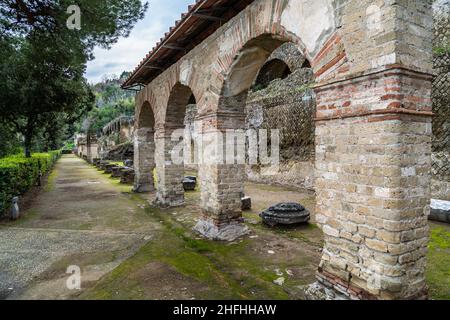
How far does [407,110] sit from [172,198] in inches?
284

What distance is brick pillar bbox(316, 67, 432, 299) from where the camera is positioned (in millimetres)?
2842

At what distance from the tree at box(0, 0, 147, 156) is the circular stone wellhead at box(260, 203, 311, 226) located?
6.92 m

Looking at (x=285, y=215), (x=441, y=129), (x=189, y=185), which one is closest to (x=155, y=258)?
(x=285, y=215)

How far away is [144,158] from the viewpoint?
11430mm

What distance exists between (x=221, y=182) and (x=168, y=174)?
A: 3360 mm

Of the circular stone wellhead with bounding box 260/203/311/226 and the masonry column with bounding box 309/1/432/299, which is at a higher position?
the masonry column with bounding box 309/1/432/299

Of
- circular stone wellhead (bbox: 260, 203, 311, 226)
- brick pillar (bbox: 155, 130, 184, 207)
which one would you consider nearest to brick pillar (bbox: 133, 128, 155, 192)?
brick pillar (bbox: 155, 130, 184, 207)

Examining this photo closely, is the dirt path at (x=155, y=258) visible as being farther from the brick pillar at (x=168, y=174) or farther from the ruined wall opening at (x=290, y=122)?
the ruined wall opening at (x=290, y=122)

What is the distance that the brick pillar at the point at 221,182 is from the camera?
6.00m

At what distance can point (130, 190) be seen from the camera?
485 inches

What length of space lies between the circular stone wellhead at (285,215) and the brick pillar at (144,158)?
619 centimetres

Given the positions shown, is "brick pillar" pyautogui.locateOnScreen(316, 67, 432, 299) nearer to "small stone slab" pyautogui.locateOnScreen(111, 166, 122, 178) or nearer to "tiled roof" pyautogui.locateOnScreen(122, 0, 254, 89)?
"tiled roof" pyautogui.locateOnScreen(122, 0, 254, 89)

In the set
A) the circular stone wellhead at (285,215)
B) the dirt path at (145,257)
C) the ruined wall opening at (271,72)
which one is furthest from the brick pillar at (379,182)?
the ruined wall opening at (271,72)
